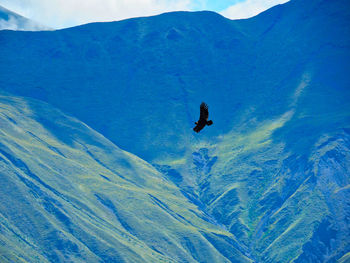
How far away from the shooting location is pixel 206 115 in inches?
1957

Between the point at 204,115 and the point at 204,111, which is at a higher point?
the point at 204,111

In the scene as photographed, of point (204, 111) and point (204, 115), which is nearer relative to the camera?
point (204, 111)
